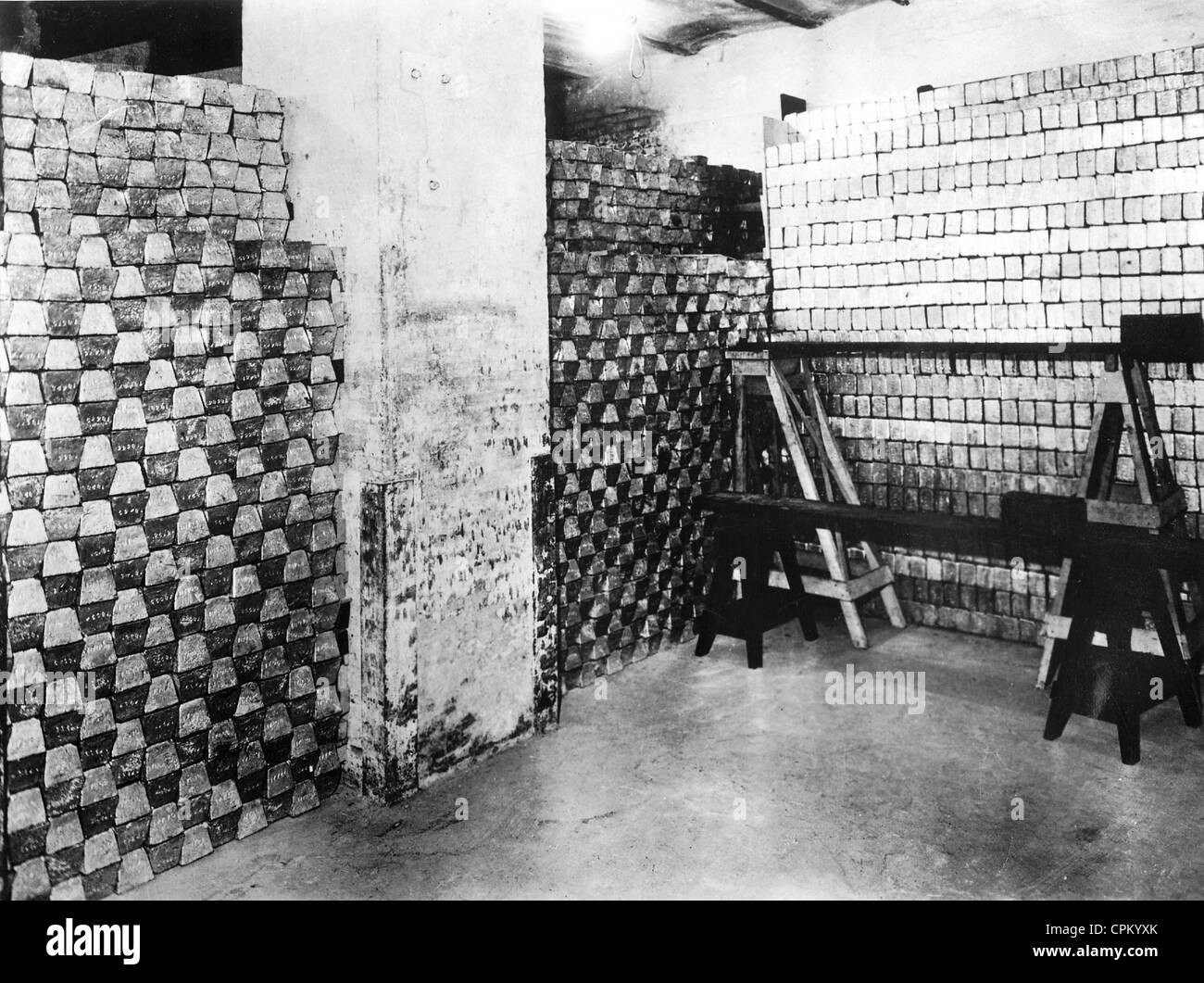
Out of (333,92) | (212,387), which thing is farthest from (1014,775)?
(333,92)

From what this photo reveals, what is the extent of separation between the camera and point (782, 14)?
7.22 m

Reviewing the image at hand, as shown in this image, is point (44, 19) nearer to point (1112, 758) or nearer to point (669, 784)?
point (669, 784)

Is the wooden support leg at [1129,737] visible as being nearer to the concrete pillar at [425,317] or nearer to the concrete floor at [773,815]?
the concrete floor at [773,815]

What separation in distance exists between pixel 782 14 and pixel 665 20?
0.92 meters

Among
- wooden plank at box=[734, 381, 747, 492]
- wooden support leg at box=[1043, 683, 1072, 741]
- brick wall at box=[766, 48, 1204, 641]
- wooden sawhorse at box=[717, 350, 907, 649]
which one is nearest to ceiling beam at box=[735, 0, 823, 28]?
brick wall at box=[766, 48, 1204, 641]

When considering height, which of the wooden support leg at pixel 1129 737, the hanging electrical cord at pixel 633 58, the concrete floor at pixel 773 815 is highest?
the hanging electrical cord at pixel 633 58

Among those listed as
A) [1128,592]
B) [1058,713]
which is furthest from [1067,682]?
[1128,592]

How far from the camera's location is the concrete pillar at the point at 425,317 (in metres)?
3.75

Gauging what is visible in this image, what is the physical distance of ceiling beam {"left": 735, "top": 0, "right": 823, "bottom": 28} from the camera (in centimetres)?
695

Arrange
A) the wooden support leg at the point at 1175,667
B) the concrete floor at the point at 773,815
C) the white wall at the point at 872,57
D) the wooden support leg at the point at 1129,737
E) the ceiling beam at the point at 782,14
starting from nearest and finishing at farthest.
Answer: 1. the concrete floor at the point at 773,815
2. the wooden support leg at the point at 1129,737
3. the wooden support leg at the point at 1175,667
4. the white wall at the point at 872,57
5. the ceiling beam at the point at 782,14

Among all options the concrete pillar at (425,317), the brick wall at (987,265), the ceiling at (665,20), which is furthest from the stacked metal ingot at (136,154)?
the ceiling at (665,20)

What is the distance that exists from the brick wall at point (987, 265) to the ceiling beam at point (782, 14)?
1.16m

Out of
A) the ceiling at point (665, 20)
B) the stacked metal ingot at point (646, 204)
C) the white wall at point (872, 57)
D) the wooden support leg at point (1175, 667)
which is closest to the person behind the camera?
the wooden support leg at point (1175, 667)

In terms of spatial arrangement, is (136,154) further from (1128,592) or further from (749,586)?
(1128,592)
